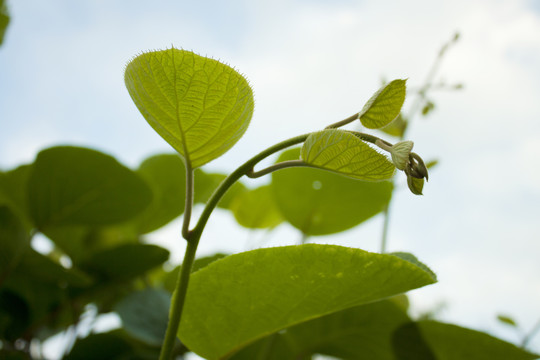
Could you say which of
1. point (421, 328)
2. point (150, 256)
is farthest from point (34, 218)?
point (421, 328)

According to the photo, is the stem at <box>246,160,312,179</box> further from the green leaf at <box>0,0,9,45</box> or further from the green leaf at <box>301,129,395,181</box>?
the green leaf at <box>0,0,9,45</box>

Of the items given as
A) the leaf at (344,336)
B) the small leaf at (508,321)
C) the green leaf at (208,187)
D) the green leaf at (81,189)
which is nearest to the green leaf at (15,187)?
the green leaf at (81,189)

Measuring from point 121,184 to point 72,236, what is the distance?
0.28 meters

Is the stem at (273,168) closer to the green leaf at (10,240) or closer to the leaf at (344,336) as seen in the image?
the leaf at (344,336)

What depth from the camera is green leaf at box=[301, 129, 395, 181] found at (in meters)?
0.34

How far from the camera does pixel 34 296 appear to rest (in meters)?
0.87

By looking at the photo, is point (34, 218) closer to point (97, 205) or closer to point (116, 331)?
point (97, 205)

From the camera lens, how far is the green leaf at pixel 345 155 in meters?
0.34

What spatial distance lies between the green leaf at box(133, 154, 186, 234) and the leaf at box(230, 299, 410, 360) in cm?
37

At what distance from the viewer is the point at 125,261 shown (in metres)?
0.81

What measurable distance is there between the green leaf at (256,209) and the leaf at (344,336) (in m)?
0.33

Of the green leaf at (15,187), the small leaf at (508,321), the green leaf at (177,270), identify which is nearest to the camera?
the green leaf at (177,270)

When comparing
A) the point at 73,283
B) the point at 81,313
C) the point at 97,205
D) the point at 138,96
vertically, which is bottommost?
the point at 81,313

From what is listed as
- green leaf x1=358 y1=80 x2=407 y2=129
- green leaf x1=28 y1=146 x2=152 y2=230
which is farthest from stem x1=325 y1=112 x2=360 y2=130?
green leaf x1=28 y1=146 x2=152 y2=230
